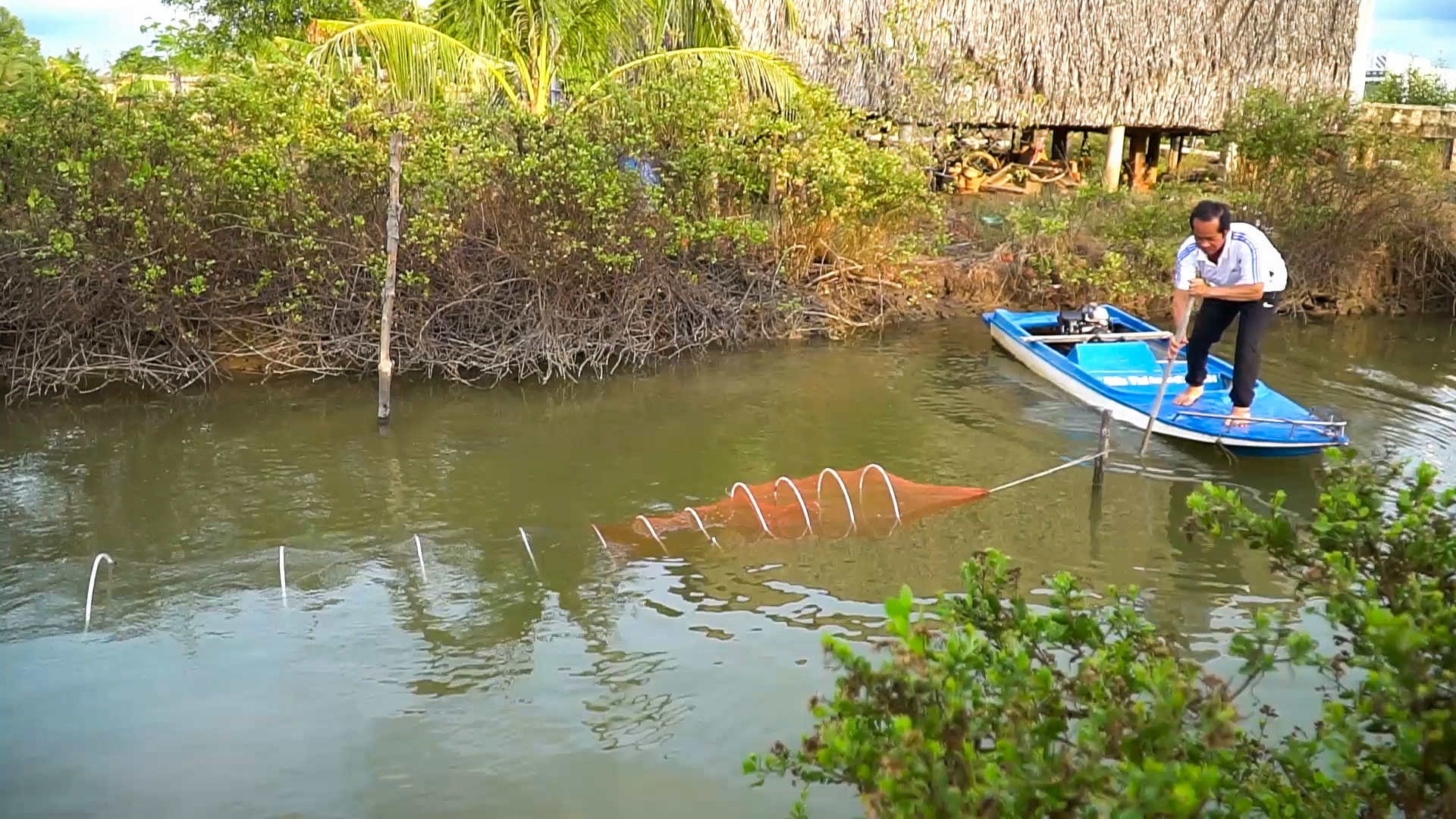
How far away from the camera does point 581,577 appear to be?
686cm

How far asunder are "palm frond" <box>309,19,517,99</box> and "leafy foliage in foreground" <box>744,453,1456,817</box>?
1044 cm

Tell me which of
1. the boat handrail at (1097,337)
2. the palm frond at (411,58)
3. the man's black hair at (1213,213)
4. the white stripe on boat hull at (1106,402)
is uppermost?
the palm frond at (411,58)

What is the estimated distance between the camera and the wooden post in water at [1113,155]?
61.0 ft

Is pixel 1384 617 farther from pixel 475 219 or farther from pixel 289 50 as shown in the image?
pixel 289 50

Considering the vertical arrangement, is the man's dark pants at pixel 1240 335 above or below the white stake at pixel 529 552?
above

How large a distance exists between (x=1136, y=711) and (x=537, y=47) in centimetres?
1194

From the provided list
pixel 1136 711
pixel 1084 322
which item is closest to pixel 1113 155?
pixel 1084 322

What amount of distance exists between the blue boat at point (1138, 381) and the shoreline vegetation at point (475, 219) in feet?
7.58

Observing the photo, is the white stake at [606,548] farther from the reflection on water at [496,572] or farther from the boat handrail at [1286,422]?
the boat handrail at [1286,422]

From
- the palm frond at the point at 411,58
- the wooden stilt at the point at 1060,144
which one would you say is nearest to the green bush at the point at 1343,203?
the wooden stilt at the point at 1060,144

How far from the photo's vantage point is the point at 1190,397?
29.4 ft

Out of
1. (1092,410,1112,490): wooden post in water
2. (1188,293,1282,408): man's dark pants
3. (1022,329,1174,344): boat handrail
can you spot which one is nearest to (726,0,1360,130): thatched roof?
(1022,329,1174,344): boat handrail

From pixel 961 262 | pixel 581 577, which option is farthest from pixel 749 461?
pixel 961 262

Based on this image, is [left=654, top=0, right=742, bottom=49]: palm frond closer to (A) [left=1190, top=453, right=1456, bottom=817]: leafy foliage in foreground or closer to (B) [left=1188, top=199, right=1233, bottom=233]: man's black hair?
(B) [left=1188, top=199, right=1233, bottom=233]: man's black hair
